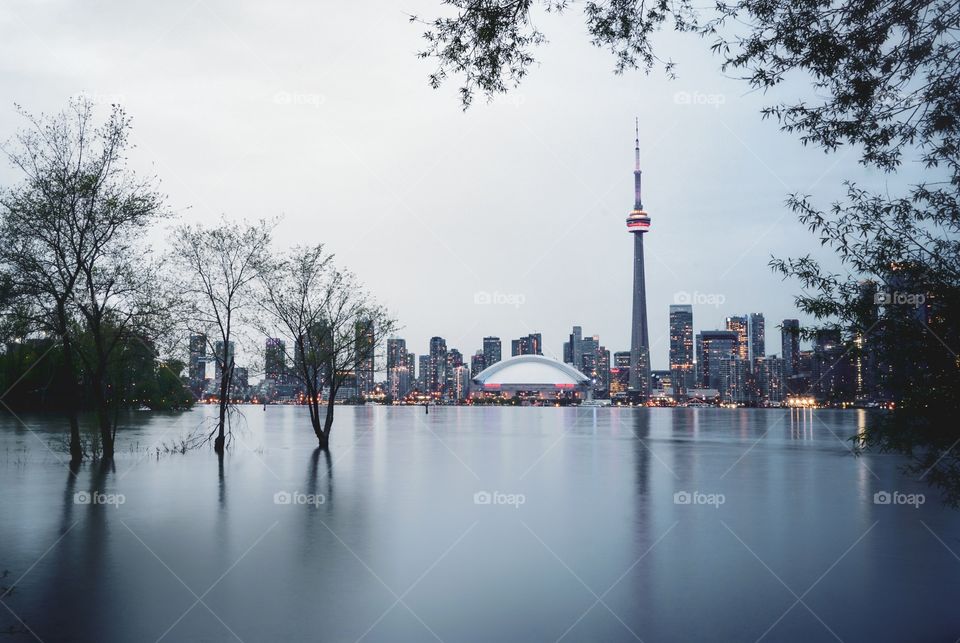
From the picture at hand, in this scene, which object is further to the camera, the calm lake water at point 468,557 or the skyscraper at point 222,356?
the skyscraper at point 222,356

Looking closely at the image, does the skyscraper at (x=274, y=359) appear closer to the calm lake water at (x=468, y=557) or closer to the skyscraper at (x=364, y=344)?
the skyscraper at (x=364, y=344)

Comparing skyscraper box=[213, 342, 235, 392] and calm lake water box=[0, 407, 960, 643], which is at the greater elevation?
skyscraper box=[213, 342, 235, 392]

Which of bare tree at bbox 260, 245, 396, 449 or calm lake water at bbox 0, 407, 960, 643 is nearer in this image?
calm lake water at bbox 0, 407, 960, 643

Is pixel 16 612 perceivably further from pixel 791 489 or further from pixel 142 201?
pixel 791 489

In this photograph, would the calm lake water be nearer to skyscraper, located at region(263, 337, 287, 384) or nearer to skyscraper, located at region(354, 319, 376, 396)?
skyscraper, located at region(263, 337, 287, 384)

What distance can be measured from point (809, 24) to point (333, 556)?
1190 cm

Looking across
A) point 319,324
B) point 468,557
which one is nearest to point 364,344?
point 319,324

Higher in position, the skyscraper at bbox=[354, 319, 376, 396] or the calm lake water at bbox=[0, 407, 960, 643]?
the skyscraper at bbox=[354, 319, 376, 396]

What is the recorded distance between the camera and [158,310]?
94.9 feet

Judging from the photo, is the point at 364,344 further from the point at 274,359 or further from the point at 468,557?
the point at 468,557

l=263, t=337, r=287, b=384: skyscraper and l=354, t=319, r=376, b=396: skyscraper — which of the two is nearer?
l=263, t=337, r=287, b=384: skyscraper

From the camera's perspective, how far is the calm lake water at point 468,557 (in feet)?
32.9

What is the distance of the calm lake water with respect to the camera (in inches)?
394

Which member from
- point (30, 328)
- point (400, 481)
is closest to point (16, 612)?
point (400, 481)
